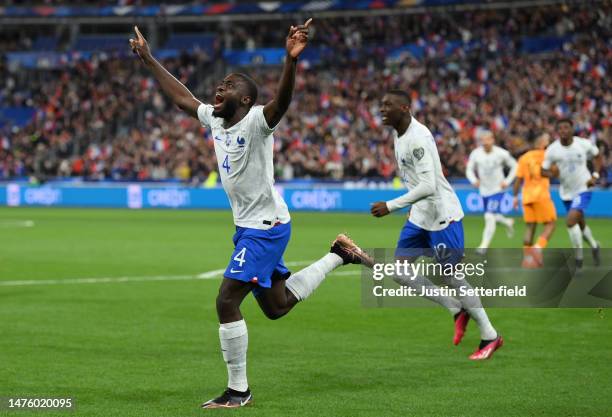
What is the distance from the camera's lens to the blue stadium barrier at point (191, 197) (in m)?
33.8

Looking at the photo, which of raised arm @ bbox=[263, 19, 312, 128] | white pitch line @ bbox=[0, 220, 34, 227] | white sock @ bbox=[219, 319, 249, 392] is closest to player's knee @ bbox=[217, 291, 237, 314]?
white sock @ bbox=[219, 319, 249, 392]

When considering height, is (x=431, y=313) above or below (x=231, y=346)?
below

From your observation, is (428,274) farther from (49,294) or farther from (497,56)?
(497,56)

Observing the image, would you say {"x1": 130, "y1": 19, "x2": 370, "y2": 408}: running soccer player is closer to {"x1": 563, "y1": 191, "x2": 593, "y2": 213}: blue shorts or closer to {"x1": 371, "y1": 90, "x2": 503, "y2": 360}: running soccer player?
{"x1": 371, "y1": 90, "x2": 503, "y2": 360}: running soccer player

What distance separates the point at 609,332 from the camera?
11.1 m

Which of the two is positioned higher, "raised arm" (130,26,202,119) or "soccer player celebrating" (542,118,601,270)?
"raised arm" (130,26,202,119)

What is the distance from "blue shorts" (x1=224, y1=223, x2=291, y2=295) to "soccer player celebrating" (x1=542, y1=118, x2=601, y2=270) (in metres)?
9.75

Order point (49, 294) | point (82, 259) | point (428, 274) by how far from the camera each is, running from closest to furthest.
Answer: point (428, 274), point (49, 294), point (82, 259)

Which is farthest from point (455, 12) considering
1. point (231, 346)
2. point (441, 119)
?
point (231, 346)

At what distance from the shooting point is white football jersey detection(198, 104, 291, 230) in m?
7.71

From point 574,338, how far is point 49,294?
289 inches

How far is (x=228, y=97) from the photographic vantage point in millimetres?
7699

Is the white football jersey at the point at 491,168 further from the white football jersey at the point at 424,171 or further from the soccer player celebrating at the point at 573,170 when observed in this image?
the white football jersey at the point at 424,171

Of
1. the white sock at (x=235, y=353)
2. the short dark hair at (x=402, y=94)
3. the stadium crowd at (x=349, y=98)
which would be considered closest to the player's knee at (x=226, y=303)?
the white sock at (x=235, y=353)
